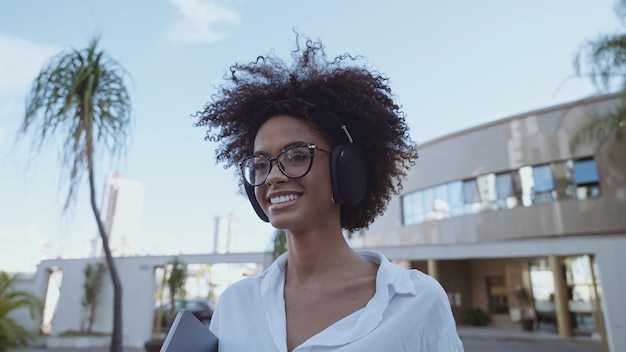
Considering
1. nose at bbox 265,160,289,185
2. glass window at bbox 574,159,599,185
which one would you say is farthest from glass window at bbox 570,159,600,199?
nose at bbox 265,160,289,185

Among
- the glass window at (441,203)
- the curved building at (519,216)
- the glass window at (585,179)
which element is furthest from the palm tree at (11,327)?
the glass window at (441,203)

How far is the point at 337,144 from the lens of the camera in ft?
4.75

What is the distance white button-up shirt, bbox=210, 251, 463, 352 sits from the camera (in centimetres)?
110

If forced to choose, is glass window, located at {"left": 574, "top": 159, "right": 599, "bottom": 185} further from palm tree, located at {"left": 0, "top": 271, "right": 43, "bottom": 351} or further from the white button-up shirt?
the white button-up shirt

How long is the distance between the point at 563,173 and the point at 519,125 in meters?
2.61

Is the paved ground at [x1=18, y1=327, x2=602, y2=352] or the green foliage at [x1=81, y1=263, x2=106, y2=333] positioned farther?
the green foliage at [x1=81, y1=263, x2=106, y2=333]

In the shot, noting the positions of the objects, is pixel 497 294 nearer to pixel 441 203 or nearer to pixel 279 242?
pixel 441 203

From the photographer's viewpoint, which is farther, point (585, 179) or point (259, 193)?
point (585, 179)

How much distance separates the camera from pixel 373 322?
1.13 metres

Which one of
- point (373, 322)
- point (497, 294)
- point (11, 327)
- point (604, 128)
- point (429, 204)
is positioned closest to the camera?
point (373, 322)

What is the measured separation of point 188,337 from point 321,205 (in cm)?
51

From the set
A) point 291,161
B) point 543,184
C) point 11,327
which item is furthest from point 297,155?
point 543,184

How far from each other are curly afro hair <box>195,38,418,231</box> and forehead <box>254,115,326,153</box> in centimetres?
3

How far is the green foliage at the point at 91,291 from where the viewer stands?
15961mm
